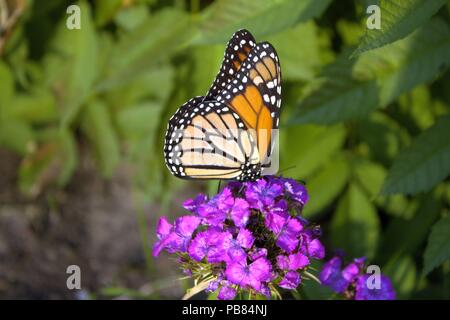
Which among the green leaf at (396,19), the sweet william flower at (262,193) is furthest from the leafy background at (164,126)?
the sweet william flower at (262,193)

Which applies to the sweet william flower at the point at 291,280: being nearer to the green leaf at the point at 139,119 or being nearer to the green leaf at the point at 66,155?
the green leaf at the point at 139,119

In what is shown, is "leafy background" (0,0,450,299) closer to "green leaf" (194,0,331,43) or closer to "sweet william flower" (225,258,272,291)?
"green leaf" (194,0,331,43)

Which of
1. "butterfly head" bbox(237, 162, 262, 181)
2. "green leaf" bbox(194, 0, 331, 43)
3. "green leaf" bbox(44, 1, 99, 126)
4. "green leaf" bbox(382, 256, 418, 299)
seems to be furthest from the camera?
"green leaf" bbox(44, 1, 99, 126)

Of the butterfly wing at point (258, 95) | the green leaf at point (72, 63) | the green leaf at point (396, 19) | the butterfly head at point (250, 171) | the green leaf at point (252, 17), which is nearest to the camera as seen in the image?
the green leaf at point (396, 19)

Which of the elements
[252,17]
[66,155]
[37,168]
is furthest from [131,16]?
[252,17]

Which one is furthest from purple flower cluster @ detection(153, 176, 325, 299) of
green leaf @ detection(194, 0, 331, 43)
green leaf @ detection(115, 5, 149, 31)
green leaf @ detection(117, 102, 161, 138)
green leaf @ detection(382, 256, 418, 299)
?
green leaf @ detection(117, 102, 161, 138)

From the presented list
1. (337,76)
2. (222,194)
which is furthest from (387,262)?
(222,194)
